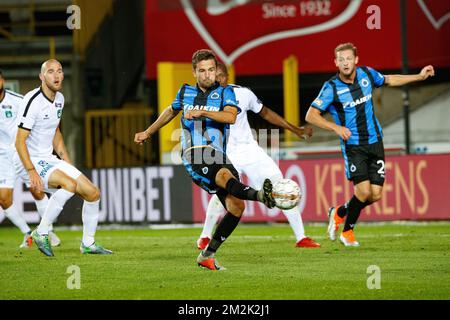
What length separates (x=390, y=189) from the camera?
17.0m

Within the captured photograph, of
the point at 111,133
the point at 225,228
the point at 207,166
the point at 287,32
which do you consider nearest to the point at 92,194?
the point at 207,166

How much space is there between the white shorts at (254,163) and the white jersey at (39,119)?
2.21 m

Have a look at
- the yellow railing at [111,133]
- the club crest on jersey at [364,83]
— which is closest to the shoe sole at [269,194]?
the club crest on jersey at [364,83]

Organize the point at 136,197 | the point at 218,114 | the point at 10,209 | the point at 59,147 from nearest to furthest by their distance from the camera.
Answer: the point at 218,114 < the point at 59,147 < the point at 10,209 < the point at 136,197

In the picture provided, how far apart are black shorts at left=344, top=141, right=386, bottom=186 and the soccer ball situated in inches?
102

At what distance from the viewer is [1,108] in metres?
14.2

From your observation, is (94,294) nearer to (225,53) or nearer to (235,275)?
(235,275)

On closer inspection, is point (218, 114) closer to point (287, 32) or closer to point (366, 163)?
point (366, 163)

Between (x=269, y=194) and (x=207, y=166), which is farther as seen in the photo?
(x=207, y=166)

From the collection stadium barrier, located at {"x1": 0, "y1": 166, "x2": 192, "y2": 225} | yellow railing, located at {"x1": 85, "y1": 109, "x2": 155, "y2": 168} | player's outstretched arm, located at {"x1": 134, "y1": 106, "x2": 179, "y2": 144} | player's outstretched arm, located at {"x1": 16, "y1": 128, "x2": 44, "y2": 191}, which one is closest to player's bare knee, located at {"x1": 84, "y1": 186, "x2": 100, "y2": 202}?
player's outstretched arm, located at {"x1": 16, "y1": 128, "x2": 44, "y2": 191}

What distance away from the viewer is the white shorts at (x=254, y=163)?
42.2 feet

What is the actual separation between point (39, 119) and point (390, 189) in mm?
6861

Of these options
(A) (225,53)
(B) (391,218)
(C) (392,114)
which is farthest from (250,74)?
(B) (391,218)

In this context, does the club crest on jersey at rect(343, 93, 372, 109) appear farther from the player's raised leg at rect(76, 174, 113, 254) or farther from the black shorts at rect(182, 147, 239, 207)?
the player's raised leg at rect(76, 174, 113, 254)
